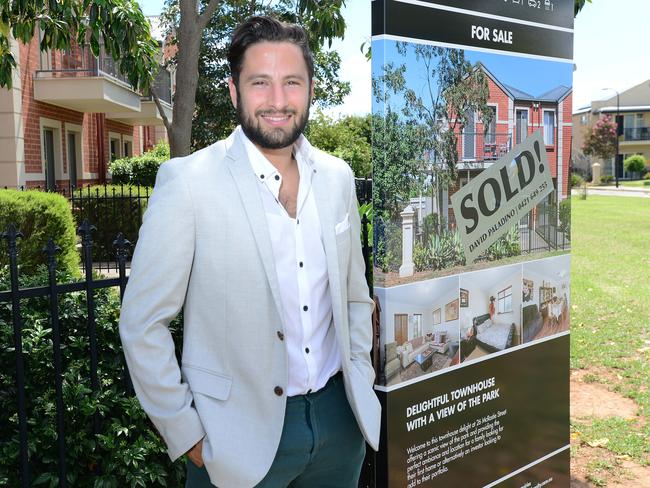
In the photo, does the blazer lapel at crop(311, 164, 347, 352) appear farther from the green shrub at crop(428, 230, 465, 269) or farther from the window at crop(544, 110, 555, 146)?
the window at crop(544, 110, 555, 146)

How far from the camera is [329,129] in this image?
1526 inches

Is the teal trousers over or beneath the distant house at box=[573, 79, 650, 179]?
beneath

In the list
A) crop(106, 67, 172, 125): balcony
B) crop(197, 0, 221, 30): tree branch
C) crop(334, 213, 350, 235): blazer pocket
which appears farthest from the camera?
crop(106, 67, 172, 125): balcony

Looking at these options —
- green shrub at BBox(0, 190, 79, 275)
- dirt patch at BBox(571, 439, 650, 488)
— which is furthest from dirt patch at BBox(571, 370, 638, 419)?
green shrub at BBox(0, 190, 79, 275)

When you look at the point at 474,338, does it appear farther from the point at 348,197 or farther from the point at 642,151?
the point at 642,151

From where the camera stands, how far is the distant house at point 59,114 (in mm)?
15047

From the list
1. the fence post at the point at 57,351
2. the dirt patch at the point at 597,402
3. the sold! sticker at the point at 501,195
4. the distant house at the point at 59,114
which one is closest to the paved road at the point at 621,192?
the distant house at the point at 59,114

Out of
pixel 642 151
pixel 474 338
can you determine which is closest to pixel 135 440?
pixel 474 338

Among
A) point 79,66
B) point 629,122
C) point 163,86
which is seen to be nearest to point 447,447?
point 79,66

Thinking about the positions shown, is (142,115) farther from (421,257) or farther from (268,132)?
(268,132)

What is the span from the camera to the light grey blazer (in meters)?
2.12

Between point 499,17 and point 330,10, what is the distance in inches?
138

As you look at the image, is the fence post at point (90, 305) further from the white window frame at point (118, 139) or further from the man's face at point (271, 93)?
the white window frame at point (118, 139)

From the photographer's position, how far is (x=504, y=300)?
3.63 meters
